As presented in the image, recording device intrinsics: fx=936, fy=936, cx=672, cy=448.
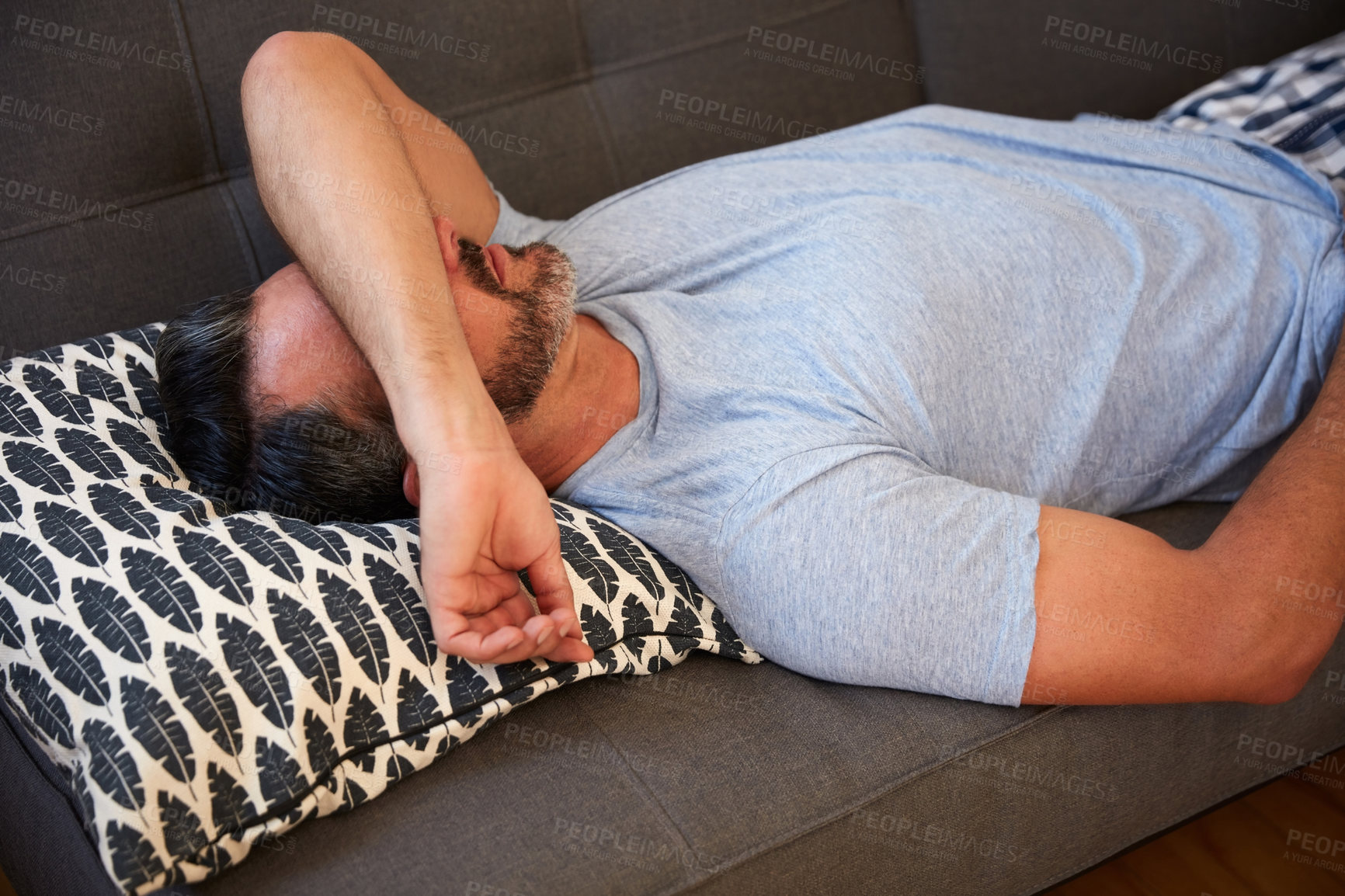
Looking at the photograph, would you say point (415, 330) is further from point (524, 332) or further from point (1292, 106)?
point (1292, 106)

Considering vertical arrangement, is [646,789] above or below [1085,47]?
below

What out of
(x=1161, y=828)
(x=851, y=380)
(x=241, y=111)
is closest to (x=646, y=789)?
(x=851, y=380)

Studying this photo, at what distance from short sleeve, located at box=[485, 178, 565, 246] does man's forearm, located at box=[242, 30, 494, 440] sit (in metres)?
0.24

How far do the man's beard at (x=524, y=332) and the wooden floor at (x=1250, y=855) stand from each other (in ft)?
2.86

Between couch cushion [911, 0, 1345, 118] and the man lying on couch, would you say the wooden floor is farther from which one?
couch cushion [911, 0, 1345, 118]

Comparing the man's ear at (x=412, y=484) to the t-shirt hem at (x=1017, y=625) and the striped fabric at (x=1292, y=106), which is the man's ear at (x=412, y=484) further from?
the striped fabric at (x=1292, y=106)

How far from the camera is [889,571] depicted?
842 millimetres

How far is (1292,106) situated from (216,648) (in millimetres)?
1570

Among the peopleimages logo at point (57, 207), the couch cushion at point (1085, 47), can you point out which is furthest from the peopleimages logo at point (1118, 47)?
the peopleimages logo at point (57, 207)

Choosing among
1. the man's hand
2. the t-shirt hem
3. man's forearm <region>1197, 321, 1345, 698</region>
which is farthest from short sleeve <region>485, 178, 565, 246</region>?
man's forearm <region>1197, 321, 1345, 698</region>

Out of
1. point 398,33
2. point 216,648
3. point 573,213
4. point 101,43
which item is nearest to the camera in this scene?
point 216,648

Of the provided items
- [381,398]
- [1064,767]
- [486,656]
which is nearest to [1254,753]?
[1064,767]

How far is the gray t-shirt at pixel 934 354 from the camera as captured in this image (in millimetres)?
863

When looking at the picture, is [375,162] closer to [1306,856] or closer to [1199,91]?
[1199,91]
